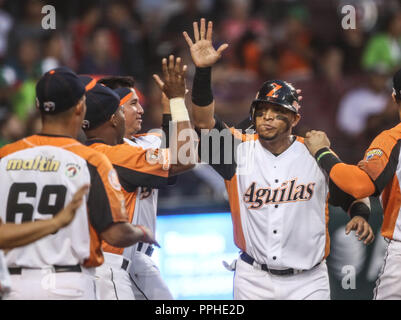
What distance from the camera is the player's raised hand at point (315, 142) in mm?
5289

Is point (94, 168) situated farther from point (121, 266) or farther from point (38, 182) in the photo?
point (121, 266)

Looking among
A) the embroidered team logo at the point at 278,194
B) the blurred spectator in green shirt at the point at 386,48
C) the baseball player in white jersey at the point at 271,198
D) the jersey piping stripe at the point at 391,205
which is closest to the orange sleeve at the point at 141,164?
the baseball player in white jersey at the point at 271,198

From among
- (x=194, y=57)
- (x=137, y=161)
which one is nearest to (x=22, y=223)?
(x=137, y=161)

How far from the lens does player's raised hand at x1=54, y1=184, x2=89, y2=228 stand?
403 cm

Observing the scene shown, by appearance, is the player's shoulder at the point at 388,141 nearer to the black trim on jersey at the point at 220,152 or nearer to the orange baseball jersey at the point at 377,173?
the orange baseball jersey at the point at 377,173

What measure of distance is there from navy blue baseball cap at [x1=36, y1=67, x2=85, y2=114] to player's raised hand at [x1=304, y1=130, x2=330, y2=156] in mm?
1782

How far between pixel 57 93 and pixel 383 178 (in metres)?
2.30

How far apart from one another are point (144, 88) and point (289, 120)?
591cm

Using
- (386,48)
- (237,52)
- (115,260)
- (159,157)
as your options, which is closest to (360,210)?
(159,157)

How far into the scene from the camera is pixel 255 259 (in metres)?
5.22

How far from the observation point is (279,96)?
5.22 metres

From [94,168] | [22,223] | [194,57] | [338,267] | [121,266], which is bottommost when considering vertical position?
[338,267]

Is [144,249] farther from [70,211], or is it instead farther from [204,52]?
[70,211]

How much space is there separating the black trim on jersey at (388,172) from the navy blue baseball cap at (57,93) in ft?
7.03
